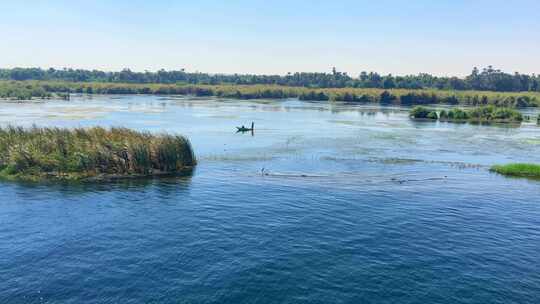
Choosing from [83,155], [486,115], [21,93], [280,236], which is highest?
[21,93]

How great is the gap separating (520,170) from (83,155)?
48.6 metres

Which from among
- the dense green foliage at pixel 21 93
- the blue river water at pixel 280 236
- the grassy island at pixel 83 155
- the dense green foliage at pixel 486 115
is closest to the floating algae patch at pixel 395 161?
the blue river water at pixel 280 236

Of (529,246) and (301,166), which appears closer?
(529,246)

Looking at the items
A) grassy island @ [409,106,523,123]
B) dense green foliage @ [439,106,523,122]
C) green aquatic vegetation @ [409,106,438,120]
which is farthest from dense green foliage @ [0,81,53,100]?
dense green foliage @ [439,106,523,122]

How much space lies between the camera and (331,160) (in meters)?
56.1

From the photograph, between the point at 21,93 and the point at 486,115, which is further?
the point at 21,93

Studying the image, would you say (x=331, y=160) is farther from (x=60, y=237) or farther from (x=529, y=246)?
(x=60, y=237)

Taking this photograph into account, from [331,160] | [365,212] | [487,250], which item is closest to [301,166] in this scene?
[331,160]

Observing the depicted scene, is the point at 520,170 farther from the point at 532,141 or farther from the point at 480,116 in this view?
the point at 480,116

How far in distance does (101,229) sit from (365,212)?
2014cm

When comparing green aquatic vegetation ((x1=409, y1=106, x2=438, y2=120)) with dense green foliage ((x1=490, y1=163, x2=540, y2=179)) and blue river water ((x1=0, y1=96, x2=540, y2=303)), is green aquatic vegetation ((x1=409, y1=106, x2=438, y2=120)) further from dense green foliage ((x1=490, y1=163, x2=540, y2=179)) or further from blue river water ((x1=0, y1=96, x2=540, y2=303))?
dense green foliage ((x1=490, y1=163, x2=540, y2=179))

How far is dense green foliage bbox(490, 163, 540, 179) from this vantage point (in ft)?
163

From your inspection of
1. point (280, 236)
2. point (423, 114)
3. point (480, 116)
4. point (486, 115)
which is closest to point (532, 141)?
point (480, 116)

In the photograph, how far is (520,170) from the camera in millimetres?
50312
